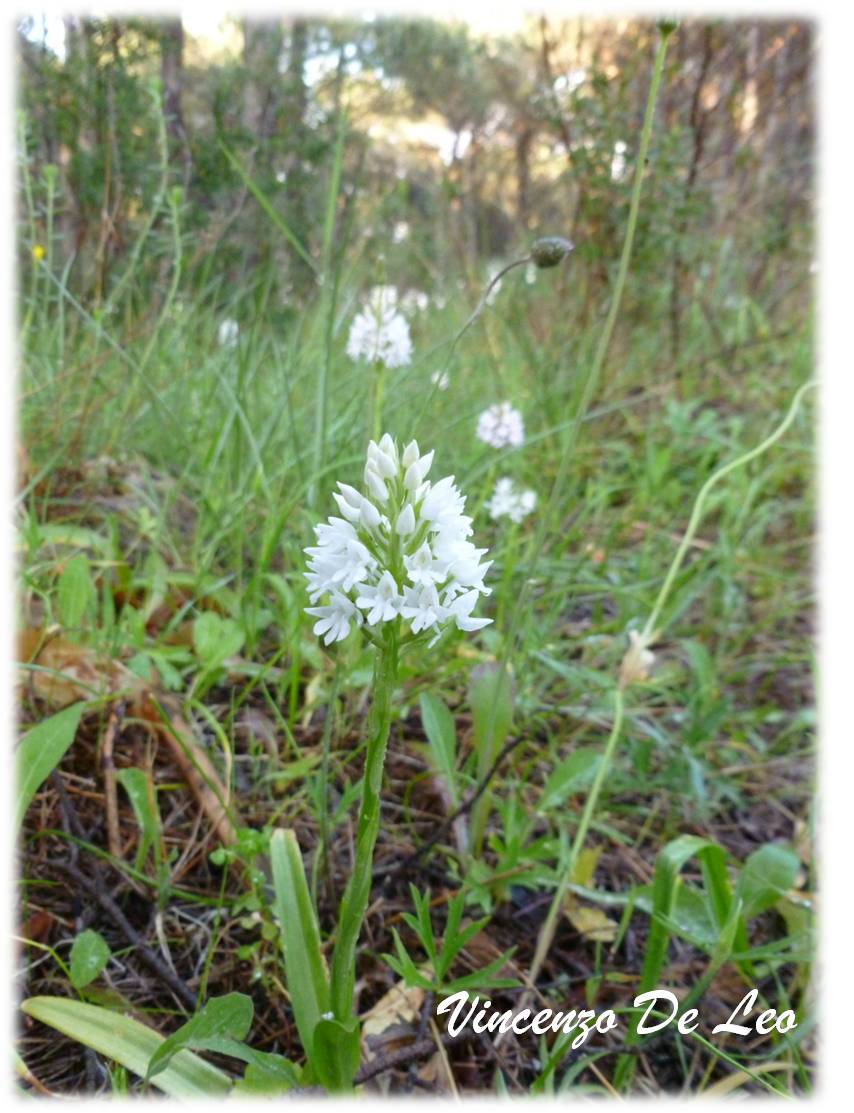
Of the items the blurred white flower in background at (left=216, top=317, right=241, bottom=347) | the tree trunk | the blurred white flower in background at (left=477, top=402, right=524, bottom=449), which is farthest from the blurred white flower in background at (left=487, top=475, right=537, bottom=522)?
the tree trunk

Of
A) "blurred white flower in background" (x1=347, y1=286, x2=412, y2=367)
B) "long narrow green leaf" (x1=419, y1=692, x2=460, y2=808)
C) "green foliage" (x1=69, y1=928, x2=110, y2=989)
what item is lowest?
"green foliage" (x1=69, y1=928, x2=110, y2=989)

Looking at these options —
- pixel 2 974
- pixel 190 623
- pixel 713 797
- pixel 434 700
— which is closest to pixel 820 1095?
pixel 713 797

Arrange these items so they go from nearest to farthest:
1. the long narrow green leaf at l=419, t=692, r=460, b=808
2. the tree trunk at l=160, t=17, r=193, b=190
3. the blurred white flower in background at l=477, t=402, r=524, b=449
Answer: the long narrow green leaf at l=419, t=692, r=460, b=808, the blurred white flower in background at l=477, t=402, r=524, b=449, the tree trunk at l=160, t=17, r=193, b=190

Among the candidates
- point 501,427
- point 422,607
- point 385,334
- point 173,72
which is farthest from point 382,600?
point 173,72

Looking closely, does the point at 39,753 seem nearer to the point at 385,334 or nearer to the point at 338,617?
the point at 338,617

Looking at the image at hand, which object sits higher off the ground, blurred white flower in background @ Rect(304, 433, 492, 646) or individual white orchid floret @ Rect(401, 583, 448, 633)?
blurred white flower in background @ Rect(304, 433, 492, 646)

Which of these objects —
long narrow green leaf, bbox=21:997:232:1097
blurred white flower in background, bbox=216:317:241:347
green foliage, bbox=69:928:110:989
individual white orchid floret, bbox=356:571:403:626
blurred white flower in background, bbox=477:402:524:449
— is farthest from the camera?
blurred white flower in background, bbox=216:317:241:347

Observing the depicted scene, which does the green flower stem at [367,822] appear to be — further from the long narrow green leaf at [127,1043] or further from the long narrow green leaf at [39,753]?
the long narrow green leaf at [39,753]

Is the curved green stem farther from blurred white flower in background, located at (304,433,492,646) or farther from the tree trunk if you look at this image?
the tree trunk
